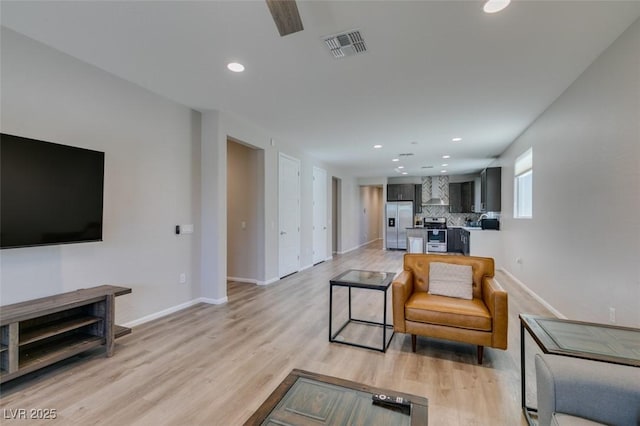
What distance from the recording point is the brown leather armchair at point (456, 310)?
236 cm

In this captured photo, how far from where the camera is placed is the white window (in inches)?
194

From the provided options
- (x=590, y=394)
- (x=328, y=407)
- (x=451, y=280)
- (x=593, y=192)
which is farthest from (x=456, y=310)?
(x=593, y=192)

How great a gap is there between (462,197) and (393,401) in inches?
399

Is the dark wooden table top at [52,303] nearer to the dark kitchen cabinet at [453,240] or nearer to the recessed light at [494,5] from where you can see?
the recessed light at [494,5]

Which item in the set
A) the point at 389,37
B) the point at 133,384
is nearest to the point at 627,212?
the point at 389,37

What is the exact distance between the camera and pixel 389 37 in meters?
2.38

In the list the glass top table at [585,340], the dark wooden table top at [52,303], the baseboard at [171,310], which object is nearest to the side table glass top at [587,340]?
the glass top table at [585,340]

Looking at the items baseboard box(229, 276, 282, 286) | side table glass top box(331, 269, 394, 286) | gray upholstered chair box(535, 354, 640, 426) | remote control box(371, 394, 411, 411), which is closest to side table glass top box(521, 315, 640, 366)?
gray upholstered chair box(535, 354, 640, 426)

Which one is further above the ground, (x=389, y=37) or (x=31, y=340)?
(x=389, y=37)

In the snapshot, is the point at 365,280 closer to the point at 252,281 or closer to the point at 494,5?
the point at 494,5

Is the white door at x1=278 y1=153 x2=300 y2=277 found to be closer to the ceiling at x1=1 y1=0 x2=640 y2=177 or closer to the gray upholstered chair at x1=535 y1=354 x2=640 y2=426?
the ceiling at x1=1 y1=0 x2=640 y2=177

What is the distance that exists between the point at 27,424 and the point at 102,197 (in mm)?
1773

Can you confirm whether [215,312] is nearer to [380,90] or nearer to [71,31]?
[71,31]

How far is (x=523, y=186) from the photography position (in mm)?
5395
